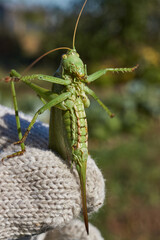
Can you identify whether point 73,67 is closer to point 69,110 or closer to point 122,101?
point 69,110

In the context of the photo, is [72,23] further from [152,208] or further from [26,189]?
[26,189]

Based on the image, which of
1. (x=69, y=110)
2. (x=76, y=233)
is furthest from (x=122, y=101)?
(x=69, y=110)

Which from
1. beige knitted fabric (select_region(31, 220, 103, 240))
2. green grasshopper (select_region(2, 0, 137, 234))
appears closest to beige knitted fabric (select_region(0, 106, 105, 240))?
green grasshopper (select_region(2, 0, 137, 234))

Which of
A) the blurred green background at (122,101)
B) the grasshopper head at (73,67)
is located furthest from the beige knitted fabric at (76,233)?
the grasshopper head at (73,67)

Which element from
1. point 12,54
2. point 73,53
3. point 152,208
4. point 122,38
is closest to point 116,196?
point 152,208

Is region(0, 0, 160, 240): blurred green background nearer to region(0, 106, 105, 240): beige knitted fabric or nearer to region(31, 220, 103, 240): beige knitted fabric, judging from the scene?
region(31, 220, 103, 240): beige knitted fabric

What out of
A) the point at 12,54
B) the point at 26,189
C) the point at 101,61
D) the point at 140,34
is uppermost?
the point at 12,54
